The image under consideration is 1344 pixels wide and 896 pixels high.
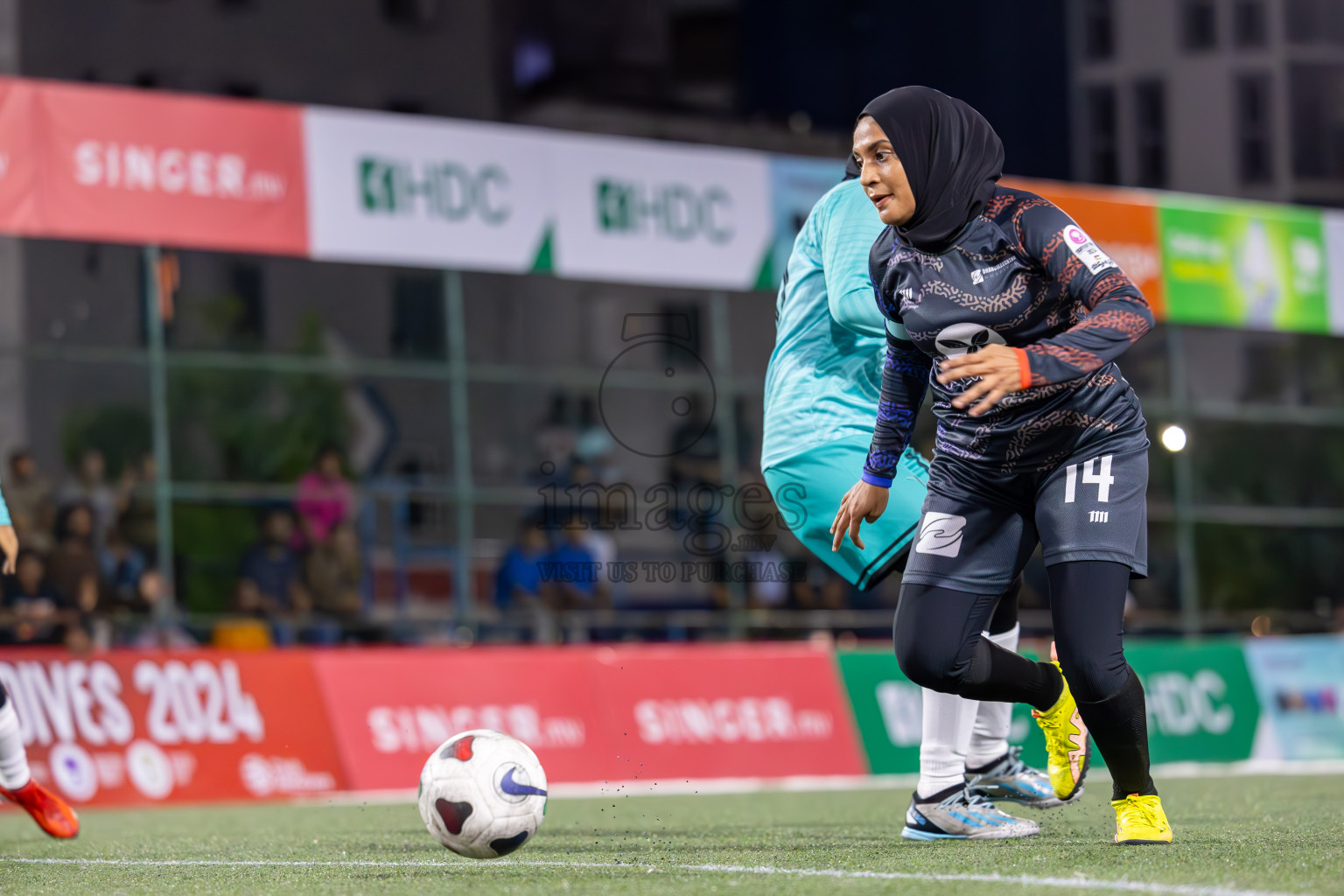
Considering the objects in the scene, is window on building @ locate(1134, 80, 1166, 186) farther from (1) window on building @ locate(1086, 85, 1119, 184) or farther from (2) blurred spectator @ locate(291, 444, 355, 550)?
(2) blurred spectator @ locate(291, 444, 355, 550)

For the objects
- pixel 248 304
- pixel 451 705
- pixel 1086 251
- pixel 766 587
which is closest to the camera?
pixel 1086 251

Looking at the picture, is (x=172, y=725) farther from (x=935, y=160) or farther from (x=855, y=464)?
(x=935, y=160)

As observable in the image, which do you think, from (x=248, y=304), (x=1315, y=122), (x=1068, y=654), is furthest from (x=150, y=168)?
(x=1315, y=122)

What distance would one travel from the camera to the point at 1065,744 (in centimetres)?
562

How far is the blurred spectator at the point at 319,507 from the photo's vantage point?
14633 millimetres

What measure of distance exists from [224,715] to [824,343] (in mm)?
5936

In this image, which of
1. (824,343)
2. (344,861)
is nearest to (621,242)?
A: (824,343)

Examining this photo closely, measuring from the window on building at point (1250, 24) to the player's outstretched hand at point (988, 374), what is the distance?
32170mm

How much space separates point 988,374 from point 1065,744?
1.62 m

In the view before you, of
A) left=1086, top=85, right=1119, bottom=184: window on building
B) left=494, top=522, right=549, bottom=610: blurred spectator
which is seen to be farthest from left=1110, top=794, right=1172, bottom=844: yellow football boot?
left=1086, top=85, right=1119, bottom=184: window on building

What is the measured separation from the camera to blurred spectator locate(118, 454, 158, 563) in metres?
13.3

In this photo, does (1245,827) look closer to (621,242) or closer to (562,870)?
(562,870)

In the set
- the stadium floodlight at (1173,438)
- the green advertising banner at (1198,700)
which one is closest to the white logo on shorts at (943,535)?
the stadium floodlight at (1173,438)

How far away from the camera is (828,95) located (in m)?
30.8
